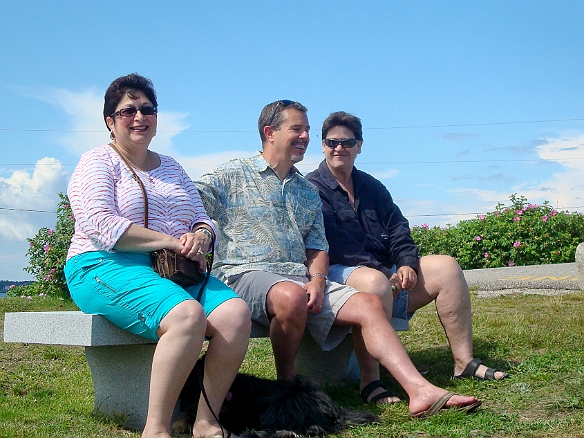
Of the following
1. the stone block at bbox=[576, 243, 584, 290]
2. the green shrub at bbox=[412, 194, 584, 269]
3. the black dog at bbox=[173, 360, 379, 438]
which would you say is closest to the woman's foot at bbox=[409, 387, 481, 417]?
the black dog at bbox=[173, 360, 379, 438]

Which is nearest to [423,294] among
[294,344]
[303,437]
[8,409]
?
[294,344]

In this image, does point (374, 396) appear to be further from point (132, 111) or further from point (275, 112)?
point (132, 111)

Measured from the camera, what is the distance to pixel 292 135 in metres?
4.46

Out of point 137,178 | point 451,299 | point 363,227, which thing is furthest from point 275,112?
point 451,299

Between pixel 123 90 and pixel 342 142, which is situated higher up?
pixel 123 90

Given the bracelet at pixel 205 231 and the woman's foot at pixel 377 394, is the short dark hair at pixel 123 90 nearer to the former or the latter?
the bracelet at pixel 205 231

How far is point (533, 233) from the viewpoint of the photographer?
574 inches

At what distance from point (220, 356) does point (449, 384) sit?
172 centimetres

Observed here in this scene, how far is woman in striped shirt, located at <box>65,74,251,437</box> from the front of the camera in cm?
322

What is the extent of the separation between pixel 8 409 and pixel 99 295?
1.24 metres

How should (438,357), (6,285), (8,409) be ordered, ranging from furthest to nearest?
(6,285), (438,357), (8,409)

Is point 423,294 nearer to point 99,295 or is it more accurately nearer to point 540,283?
point 99,295

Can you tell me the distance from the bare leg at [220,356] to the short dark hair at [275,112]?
1.50 metres

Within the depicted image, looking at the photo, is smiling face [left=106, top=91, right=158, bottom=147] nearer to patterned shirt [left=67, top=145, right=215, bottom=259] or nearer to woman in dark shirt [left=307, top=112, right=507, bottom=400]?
patterned shirt [left=67, top=145, right=215, bottom=259]
